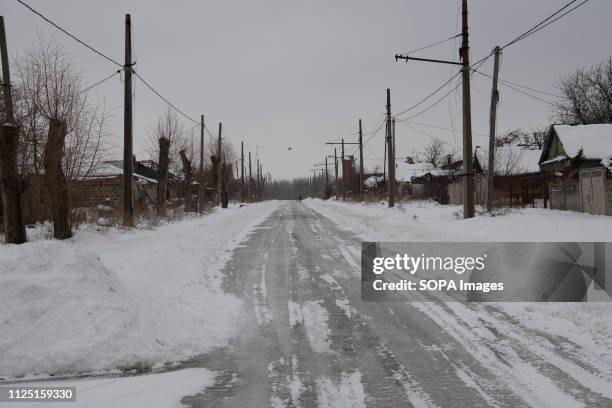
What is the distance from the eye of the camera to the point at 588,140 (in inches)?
941

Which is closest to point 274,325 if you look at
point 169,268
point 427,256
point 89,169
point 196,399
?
point 196,399

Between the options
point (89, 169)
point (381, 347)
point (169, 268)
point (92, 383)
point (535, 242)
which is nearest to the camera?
point (92, 383)

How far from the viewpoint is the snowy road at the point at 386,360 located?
3.93 metres

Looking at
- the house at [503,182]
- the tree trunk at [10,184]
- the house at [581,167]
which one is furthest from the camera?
the house at [503,182]

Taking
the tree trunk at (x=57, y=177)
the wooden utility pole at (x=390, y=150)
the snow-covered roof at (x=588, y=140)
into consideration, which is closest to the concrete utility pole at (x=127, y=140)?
the tree trunk at (x=57, y=177)

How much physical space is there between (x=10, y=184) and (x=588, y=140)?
2543 centimetres

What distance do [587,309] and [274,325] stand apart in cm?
417

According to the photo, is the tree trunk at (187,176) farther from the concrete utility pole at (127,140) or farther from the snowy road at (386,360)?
the snowy road at (386,360)

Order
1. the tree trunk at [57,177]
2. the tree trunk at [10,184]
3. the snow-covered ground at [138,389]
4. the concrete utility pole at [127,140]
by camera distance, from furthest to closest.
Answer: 1. the concrete utility pole at [127,140]
2. the tree trunk at [57,177]
3. the tree trunk at [10,184]
4. the snow-covered ground at [138,389]

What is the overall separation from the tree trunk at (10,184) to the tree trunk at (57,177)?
3.46 ft

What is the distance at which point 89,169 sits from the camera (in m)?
15.2

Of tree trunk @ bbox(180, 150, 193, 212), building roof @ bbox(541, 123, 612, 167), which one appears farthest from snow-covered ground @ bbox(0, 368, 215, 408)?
tree trunk @ bbox(180, 150, 193, 212)

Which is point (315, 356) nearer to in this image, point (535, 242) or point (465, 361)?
point (465, 361)

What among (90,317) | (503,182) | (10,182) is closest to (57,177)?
(10,182)
